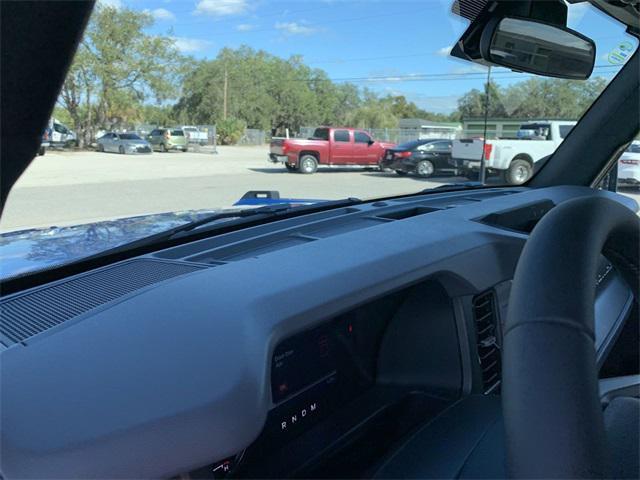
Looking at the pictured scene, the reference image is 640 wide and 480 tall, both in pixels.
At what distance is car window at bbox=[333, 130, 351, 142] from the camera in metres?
5.12

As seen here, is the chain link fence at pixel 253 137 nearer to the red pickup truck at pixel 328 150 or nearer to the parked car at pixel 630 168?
the red pickup truck at pixel 328 150

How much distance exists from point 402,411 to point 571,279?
112 centimetres

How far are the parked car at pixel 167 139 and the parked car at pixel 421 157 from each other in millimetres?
12630

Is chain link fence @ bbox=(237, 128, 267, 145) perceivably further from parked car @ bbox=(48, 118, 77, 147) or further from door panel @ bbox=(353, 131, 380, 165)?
parked car @ bbox=(48, 118, 77, 147)

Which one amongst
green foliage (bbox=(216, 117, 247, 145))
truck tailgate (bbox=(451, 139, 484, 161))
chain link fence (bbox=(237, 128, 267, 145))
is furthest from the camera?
green foliage (bbox=(216, 117, 247, 145))

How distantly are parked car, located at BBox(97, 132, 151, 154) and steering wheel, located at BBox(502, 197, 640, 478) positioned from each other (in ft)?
61.8

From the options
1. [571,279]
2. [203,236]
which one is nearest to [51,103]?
[571,279]

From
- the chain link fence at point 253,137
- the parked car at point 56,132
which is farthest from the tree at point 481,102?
the parked car at point 56,132

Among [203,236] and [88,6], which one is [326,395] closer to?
[203,236]

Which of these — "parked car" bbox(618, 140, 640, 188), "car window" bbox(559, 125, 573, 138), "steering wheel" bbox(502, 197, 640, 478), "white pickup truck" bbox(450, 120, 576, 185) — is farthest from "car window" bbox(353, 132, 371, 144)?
"steering wheel" bbox(502, 197, 640, 478)

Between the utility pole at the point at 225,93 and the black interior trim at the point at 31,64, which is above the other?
the utility pole at the point at 225,93

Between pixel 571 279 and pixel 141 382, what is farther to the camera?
pixel 141 382

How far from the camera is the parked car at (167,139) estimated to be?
→ 63.6ft

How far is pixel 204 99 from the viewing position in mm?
6539
